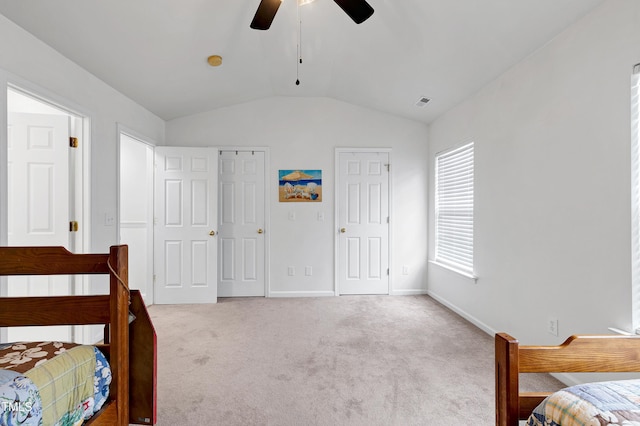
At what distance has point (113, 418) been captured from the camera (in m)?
1.26

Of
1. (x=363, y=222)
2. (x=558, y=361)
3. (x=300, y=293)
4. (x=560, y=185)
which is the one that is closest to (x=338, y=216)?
(x=363, y=222)

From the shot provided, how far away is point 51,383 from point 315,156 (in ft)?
12.3

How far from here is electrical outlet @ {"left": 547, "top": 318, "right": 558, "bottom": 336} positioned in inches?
88.6

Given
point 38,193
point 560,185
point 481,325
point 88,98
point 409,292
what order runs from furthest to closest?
point 409,292
point 481,325
point 88,98
point 38,193
point 560,185

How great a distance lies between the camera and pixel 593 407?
757 millimetres

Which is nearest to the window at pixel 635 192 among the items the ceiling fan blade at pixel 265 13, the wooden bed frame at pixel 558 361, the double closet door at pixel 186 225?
the wooden bed frame at pixel 558 361

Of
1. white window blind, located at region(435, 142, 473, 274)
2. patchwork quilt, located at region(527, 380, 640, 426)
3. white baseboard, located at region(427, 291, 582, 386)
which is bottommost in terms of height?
white baseboard, located at region(427, 291, 582, 386)

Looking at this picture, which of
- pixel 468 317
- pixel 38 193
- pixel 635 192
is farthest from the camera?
pixel 468 317

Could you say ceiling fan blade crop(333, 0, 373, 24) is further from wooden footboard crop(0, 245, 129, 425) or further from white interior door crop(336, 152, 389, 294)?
white interior door crop(336, 152, 389, 294)

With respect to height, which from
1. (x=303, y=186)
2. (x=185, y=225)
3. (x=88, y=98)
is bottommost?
(x=185, y=225)

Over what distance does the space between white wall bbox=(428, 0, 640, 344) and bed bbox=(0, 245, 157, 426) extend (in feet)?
8.54

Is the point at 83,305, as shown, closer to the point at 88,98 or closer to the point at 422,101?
the point at 88,98

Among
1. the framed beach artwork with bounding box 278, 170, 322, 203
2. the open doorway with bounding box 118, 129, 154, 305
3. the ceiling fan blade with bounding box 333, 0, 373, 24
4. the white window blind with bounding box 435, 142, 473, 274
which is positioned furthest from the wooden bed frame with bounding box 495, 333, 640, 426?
the open doorway with bounding box 118, 129, 154, 305

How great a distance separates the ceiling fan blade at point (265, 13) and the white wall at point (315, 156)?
2420 millimetres
